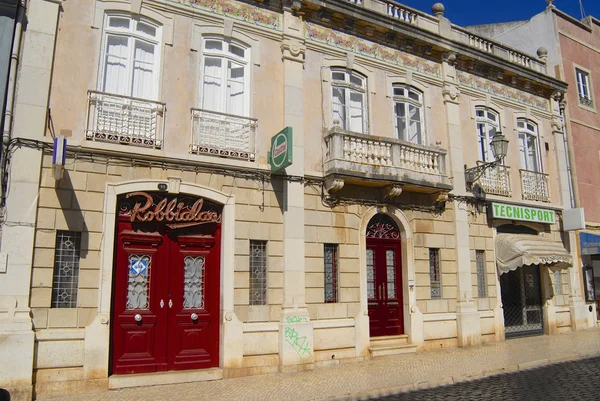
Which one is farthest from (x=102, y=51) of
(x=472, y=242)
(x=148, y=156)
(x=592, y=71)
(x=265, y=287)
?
(x=592, y=71)

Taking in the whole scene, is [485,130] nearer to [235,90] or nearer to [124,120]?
[235,90]

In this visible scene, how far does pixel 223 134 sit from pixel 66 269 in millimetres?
3922

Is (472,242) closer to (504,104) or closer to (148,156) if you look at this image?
(504,104)

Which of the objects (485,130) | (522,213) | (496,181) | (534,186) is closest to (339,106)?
(485,130)

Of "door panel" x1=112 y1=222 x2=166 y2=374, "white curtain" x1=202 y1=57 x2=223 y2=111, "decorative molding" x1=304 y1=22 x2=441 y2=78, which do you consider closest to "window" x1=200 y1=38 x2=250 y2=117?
"white curtain" x1=202 y1=57 x2=223 y2=111

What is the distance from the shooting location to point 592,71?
59.5 ft

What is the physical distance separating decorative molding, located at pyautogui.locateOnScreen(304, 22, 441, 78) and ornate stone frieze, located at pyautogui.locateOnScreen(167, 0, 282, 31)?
2.84ft

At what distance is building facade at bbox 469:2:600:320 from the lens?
16.4 m

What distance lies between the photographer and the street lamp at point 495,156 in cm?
1250

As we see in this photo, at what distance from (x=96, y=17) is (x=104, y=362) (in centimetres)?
633

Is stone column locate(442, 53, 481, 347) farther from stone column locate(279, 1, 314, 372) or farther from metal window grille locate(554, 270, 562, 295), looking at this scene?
stone column locate(279, 1, 314, 372)

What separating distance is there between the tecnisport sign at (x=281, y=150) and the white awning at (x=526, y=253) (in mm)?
7505

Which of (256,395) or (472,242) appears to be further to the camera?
(472,242)

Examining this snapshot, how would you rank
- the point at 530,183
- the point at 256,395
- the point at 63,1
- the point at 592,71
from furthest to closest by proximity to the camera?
1. the point at 592,71
2. the point at 530,183
3. the point at 63,1
4. the point at 256,395
